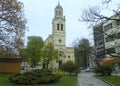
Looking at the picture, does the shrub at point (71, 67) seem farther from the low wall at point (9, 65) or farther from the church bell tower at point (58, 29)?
the church bell tower at point (58, 29)

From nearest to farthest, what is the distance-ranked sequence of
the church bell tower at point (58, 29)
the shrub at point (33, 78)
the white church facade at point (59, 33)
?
the shrub at point (33, 78) → the white church facade at point (59, 33) → the church bell tower at point (58, 29)

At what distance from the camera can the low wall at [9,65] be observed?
38906 mm

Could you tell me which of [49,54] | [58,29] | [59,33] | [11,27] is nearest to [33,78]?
[11,27]

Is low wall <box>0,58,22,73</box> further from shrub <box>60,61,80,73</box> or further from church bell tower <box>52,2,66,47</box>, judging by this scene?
church bell tower <box>52,2,66,47</box>

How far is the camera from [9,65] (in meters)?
39.4

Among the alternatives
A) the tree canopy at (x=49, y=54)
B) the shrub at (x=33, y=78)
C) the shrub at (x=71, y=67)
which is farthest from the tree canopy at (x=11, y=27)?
the tree canopy at (x=49, y=54)

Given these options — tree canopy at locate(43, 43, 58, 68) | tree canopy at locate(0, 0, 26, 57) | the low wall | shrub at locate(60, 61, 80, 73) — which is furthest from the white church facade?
tree canopy at locate(0, 0, 26, 57)

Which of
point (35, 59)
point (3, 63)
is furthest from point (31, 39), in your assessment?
point (3, 63)

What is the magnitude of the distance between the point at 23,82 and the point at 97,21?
9374 millimetres

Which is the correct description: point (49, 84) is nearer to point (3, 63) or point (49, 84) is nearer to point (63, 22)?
point (3, 63)

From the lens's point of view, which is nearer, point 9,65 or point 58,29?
point 9,65

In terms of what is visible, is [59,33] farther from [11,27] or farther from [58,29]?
[11,27]

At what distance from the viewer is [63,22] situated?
335 ft

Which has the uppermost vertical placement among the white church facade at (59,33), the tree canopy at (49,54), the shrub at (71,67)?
the white church facade at (59,33)
